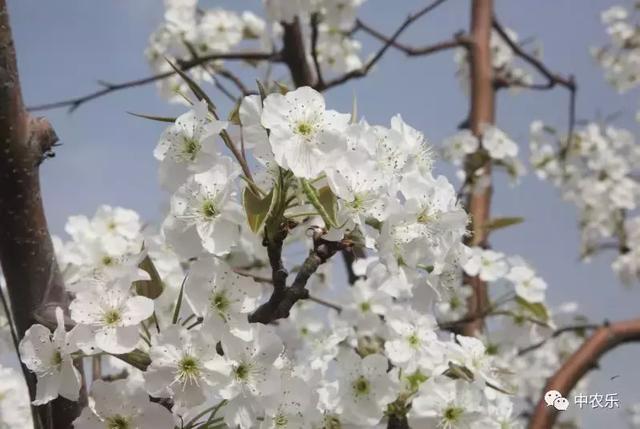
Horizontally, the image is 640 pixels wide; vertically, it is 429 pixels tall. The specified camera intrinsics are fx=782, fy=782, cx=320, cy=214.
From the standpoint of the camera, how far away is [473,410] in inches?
41.2

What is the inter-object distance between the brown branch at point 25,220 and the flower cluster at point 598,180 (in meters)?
2.79

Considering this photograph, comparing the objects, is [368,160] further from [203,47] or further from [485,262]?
[203,47]

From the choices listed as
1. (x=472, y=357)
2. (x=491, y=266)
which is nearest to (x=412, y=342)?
(x=472, y=357)

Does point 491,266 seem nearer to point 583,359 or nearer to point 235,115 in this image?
point 583,359

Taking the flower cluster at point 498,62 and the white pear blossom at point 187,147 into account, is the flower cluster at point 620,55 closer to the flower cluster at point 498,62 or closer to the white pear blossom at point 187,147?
the flower cluster at point 498,62

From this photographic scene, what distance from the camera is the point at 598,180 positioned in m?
3.66

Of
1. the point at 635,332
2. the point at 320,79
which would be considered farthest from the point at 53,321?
the point at 635,332

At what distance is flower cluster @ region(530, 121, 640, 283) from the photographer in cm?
344

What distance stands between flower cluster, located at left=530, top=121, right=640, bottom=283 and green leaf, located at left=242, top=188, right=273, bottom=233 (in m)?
2.77

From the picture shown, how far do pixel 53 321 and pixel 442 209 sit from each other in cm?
45

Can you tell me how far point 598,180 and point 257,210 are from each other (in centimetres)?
319

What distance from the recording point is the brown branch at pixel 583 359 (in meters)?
1.72

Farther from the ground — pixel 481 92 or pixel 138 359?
pixel 481 92

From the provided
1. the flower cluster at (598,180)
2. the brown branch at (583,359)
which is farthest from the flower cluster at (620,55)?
the brown branch at (583,359)
